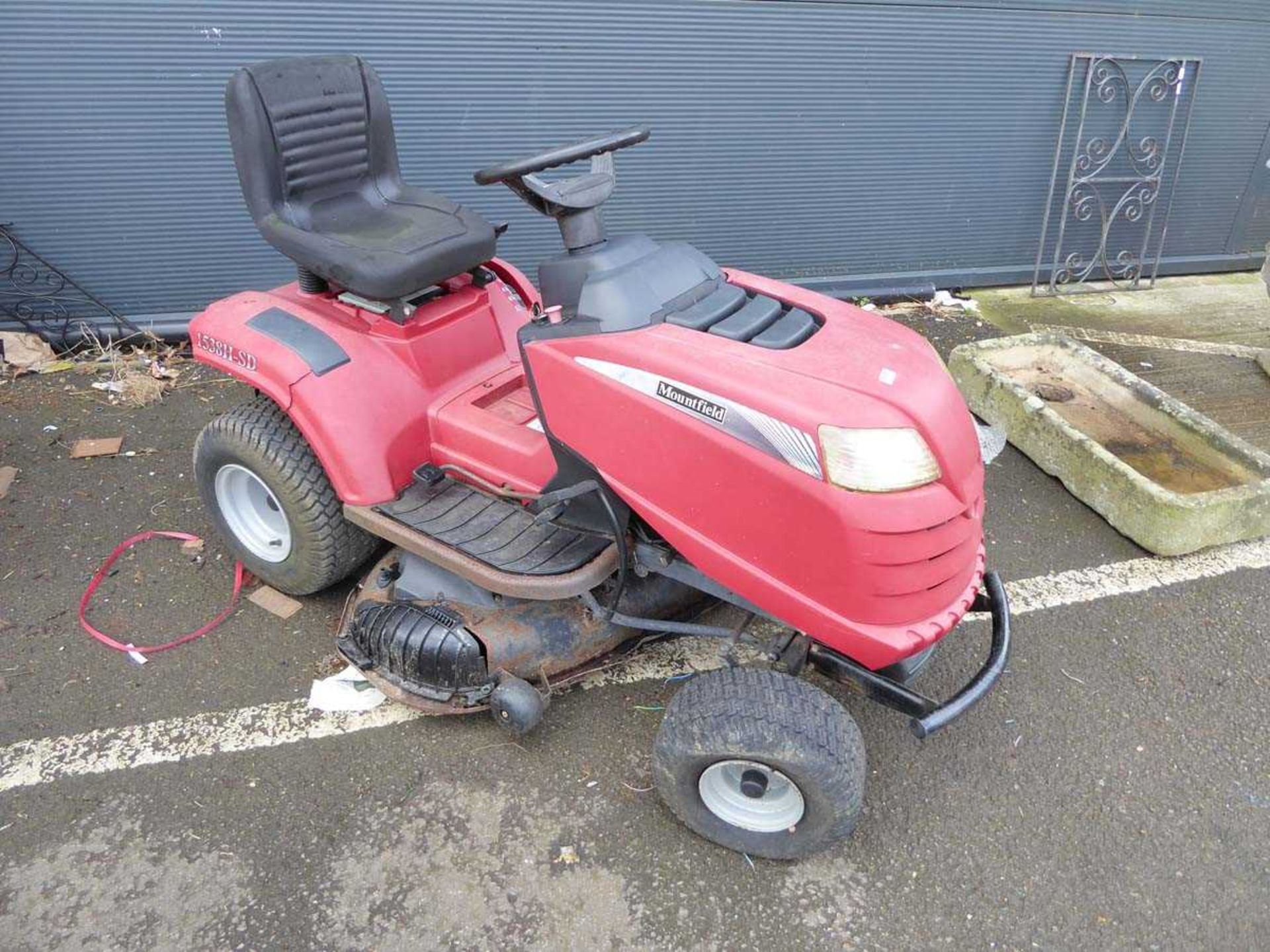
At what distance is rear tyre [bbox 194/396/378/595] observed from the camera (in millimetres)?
2686

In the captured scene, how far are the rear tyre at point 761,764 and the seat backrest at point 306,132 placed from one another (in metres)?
2.02

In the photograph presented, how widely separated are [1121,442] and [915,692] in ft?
7.85

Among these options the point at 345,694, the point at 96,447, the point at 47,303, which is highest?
the point at 47,303

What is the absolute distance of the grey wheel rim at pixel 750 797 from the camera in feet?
6.75

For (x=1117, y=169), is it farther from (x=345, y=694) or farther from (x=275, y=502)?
(x=345, y=694)

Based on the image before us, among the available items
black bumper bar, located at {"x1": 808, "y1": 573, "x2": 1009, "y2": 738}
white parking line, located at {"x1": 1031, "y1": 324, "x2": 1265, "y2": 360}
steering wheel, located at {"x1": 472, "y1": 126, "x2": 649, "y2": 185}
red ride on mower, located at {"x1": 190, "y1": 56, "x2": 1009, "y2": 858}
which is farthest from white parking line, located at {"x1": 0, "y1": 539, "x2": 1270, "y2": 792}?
white parking line, located at {"x1": 1031, "y1": 324, "x2": 1265, "y2": 360}

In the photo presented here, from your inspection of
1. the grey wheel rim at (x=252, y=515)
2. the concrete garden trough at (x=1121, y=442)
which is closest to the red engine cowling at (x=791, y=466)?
the grey wheel rim at (x=252, y=515)

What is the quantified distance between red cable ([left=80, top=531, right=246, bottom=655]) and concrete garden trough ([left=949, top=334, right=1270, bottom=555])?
10.8 ft

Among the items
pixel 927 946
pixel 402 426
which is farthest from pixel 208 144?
pixel 927 946

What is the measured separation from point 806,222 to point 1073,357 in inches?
75.1

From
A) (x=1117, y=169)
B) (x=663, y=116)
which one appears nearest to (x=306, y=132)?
(x=663, y=116)

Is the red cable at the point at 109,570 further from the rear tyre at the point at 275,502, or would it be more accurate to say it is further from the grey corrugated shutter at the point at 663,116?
the grey corrugated shutter at the point at 663,116

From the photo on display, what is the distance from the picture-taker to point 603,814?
2277 mm

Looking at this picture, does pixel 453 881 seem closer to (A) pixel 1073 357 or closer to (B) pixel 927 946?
(B) pixel 927 946
